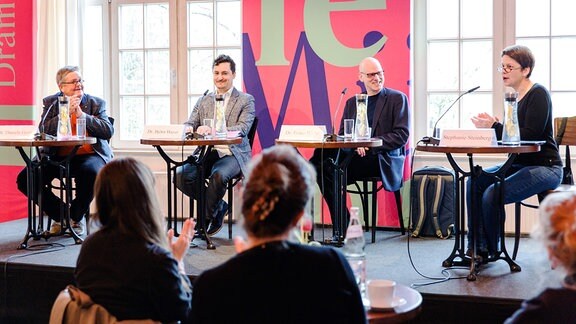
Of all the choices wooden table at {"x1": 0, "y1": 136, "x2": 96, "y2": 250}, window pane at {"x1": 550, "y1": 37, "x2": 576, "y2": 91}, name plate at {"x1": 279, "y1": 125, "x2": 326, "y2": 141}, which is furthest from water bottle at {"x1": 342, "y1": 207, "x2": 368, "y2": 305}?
window pane at {"x1": 550, "y1": 37, "x2": 576, "y2": 91}

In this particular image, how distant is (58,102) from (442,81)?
8.37 feet

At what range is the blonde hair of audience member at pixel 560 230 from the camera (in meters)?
1.57

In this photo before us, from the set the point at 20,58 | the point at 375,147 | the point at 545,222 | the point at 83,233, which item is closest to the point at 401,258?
the point at 375,147

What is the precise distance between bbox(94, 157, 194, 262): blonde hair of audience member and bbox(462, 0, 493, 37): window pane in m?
3.52

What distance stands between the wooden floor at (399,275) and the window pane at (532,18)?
136 cm

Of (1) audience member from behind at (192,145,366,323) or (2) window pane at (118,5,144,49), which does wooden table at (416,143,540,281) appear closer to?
(1) audience member from behind at (192,145,366,323)

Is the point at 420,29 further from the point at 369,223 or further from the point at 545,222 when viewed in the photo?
the point at 545,222

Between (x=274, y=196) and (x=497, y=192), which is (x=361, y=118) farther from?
(x=274, y=196)

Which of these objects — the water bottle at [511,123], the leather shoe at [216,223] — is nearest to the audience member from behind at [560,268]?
the water bottle at [511,123]

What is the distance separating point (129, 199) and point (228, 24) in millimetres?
3791

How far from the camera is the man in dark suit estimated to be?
4578mm

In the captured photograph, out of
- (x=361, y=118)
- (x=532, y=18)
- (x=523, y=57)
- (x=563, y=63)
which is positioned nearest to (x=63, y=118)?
(x=361, y=118)

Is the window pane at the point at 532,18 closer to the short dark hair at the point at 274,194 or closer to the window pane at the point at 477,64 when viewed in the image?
the window pane at the point at 477,64

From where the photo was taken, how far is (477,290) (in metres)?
3.34
